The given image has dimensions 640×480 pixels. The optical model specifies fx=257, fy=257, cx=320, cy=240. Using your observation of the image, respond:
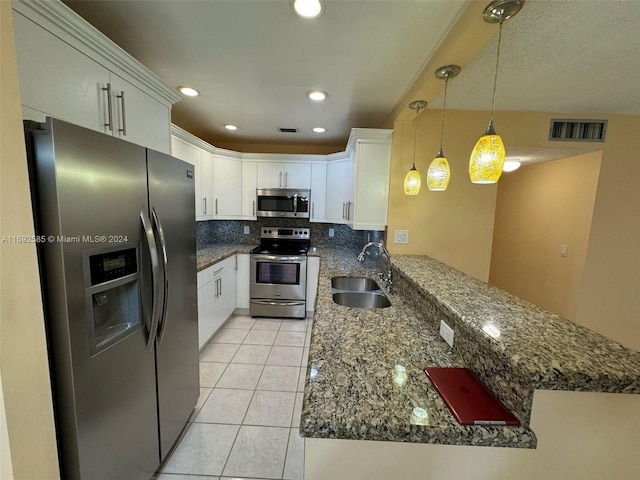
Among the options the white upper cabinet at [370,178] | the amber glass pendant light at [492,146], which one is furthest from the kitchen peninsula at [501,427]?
the white upper cabinet at [370,178]

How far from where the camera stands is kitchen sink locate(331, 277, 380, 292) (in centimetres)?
223

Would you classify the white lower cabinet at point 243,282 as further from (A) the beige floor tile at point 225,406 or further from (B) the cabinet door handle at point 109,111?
(B) the cabinet door handle at point 109,111

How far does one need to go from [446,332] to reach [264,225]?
10.2 feet

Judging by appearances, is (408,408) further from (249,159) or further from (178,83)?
(249,159)

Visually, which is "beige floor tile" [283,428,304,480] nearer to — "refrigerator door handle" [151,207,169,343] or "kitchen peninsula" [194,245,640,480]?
"kitchen peninsula" [194,245,640,480]

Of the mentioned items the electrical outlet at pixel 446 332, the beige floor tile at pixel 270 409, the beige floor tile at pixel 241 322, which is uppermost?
the electrical outlet at pixel 446 332

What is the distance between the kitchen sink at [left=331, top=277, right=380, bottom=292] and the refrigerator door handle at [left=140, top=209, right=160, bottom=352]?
1.32 metres

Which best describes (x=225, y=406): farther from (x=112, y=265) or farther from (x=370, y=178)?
(x=370, y=178)

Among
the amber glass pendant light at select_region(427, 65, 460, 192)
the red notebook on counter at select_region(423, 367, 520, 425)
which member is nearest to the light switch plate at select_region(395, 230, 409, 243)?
the amber glass pendant light at select_region(427, 65, 460, 192)

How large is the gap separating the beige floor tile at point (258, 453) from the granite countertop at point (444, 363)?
0.91 metres

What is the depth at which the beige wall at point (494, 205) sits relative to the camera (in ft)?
7.75

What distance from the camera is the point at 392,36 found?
54.7 inches

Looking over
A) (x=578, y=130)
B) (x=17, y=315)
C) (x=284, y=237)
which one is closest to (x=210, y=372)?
(x=17, y=315)

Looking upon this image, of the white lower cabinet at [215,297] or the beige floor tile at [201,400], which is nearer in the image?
the beige floor tile at [201,400]
